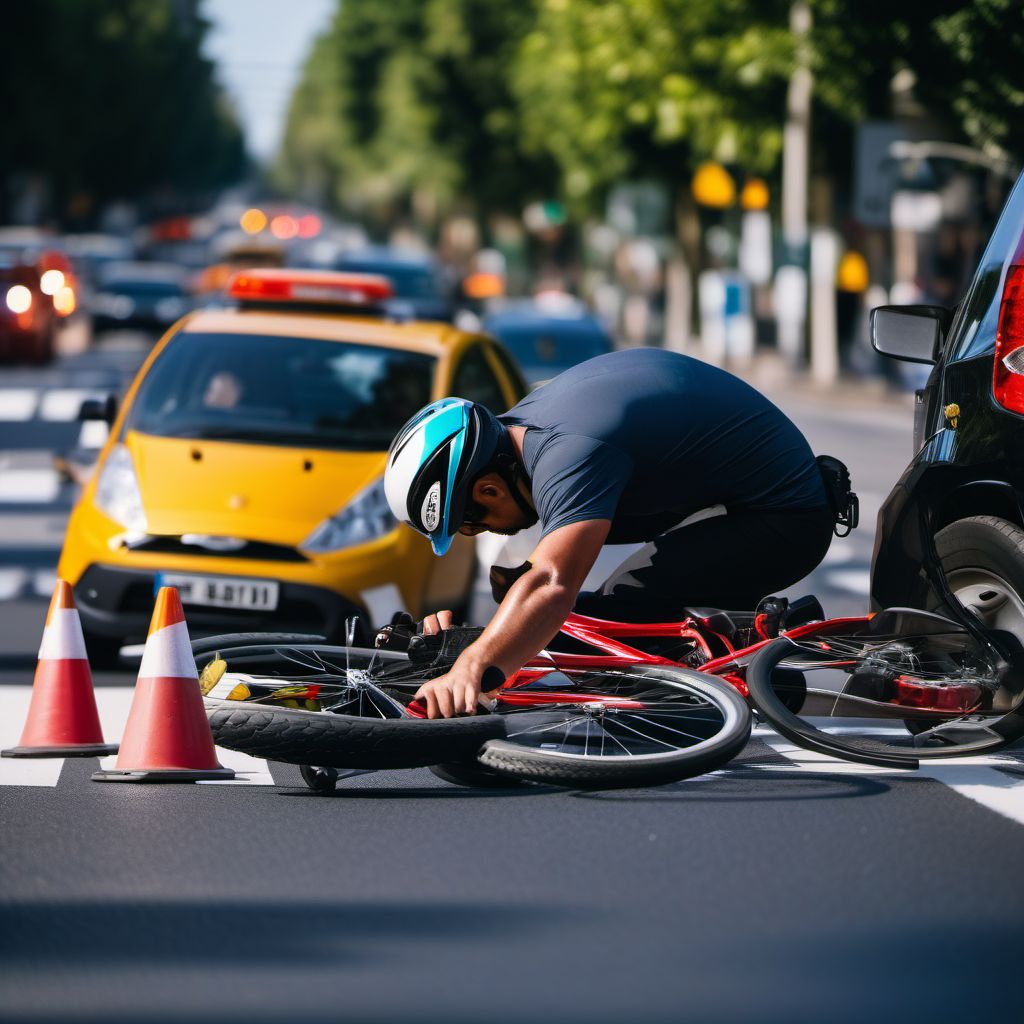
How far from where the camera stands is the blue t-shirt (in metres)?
6.54

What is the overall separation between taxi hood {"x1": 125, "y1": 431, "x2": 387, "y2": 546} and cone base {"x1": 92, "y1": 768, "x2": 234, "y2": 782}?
2585 millimetres

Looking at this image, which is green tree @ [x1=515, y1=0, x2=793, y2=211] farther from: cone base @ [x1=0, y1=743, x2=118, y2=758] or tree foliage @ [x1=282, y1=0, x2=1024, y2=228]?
cone base @ [x1=0, y1=743, x2=118, y2=758]

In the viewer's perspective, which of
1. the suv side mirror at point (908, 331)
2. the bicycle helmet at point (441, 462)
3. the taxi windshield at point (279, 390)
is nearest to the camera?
the bicycle helmet at point (441, 462)

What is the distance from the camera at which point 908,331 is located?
7.66 m

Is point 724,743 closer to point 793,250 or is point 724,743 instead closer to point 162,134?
point 793,250

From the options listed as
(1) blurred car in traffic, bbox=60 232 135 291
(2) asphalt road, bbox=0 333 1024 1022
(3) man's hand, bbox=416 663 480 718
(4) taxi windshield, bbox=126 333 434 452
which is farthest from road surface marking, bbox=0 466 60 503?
(1) blurred car in traffic, bbox=60 232 135 291

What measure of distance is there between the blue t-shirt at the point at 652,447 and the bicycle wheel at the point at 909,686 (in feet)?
1.56

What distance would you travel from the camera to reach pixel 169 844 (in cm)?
605

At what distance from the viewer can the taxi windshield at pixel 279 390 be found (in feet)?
34.3

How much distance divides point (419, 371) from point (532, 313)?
1231 cm

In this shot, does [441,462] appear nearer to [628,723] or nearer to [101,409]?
[628,723]

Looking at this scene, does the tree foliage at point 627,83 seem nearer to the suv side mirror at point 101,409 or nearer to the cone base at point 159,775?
the suv side mirror at point 101,409

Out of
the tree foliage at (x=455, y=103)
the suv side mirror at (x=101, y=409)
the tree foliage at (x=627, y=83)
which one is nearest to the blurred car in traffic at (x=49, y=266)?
the tree foliage at (x=627, y=83)

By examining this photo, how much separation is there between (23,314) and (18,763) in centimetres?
3094
